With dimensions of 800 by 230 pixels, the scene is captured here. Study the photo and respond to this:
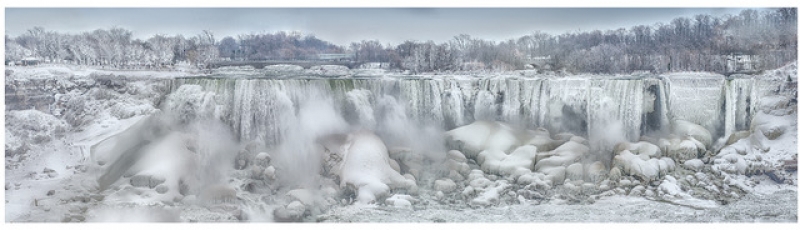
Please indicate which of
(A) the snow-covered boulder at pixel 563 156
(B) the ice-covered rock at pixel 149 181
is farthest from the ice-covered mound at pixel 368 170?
(B) the ice-covered rock at pixel 149 181

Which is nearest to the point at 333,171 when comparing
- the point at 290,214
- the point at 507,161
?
the point at 290,214

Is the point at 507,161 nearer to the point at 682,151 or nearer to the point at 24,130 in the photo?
the point at 682,151

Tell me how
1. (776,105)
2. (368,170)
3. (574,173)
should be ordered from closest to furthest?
(368,170) → (574,173) → (776,105)

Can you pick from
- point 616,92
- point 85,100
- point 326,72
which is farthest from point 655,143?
point 85,100

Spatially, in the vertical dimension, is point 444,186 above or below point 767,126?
below

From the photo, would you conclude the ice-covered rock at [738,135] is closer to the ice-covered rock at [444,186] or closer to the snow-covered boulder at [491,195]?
the snow-covered boulder at [491,195]

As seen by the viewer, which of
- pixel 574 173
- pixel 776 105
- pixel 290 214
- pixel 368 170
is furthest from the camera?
pixel 776 105

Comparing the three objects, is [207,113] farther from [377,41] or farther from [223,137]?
[377,41]
